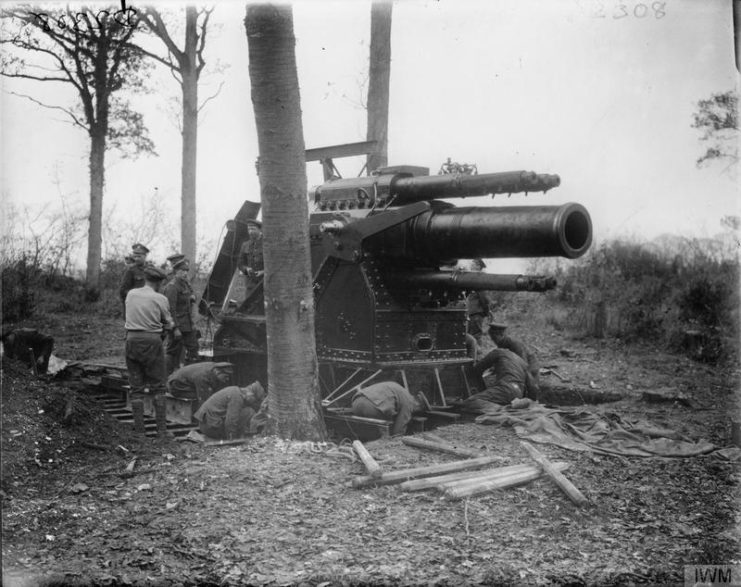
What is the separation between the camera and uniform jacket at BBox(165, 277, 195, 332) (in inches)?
429

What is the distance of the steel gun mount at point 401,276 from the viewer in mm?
6941

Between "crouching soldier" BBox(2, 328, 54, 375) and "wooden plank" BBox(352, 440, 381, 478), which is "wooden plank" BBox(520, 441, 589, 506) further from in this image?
"crouching soldier" BBox(2, 328, 54, 375)

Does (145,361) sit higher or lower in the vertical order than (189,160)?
lower

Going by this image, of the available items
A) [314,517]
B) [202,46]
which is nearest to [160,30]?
[202,46]

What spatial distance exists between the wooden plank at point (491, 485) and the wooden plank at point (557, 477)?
0.28ft

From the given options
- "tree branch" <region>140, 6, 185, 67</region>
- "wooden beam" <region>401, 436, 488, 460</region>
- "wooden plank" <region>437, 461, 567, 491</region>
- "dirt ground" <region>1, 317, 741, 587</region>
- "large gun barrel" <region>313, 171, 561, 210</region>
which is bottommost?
"dirt ground" <region>1, 317, 741, 587</region>

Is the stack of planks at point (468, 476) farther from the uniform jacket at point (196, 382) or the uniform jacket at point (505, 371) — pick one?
the uniform jacket at point (196, 382)

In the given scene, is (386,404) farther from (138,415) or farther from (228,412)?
(138,415)

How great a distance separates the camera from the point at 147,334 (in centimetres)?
824

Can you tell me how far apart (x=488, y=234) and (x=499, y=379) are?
250cm

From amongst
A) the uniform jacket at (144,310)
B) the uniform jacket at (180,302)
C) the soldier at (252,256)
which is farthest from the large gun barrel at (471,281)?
the uniform jacket at (180,302)

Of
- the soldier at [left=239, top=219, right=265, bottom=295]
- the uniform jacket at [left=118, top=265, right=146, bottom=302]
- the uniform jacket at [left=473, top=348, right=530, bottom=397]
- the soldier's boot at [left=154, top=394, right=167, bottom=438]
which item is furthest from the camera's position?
the uniform jacket at [left=118, top=265, right=146, bottom=302]

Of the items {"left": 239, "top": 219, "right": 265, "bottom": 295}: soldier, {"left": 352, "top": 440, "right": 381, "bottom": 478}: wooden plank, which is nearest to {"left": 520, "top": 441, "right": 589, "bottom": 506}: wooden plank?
{"left": 352, "top": 440, "right": 381, "bottom": 478}: wooden plank

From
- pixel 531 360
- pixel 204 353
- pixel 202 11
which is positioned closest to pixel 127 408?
pixel 204 353
